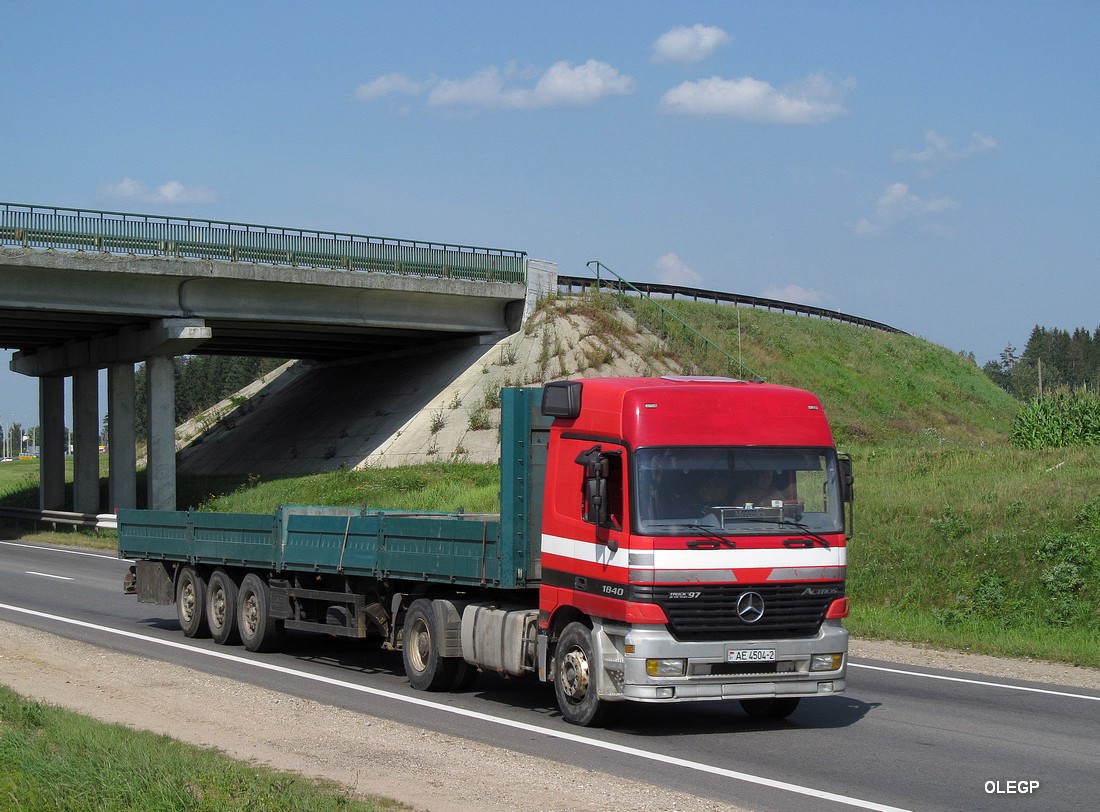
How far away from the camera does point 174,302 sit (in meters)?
37.0

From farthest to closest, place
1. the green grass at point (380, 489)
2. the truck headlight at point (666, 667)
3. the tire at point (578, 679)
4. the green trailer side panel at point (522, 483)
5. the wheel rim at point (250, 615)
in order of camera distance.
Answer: the green grass at point (380, 489) < the wheel rim at point (250, 615) < the green trailer side panel at point (522, 483) < the tire at point (578, 679) < the truck headlight at point (666, 667)

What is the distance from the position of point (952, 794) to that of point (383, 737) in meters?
4.36

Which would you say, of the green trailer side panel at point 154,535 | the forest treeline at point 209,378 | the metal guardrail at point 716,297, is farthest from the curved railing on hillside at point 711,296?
the forest treeline at point 209,378

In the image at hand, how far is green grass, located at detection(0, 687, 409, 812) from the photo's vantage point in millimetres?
7445

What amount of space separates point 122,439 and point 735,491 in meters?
34.0

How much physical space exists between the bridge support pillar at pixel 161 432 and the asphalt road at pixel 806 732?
23.1 m

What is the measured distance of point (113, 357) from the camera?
40750 millimetres

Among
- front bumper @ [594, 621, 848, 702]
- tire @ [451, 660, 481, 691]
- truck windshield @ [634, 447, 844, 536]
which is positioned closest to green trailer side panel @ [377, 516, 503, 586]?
tire @ [451, 660, 481, 691]

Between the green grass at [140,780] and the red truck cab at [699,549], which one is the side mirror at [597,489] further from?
the green grass at [140,780]

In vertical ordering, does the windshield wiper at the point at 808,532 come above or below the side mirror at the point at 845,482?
below

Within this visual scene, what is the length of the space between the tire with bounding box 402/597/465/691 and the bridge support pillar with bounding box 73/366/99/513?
1298 inches

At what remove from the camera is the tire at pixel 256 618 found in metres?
15.7

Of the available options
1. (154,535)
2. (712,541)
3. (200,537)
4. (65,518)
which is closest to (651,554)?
(712,541)

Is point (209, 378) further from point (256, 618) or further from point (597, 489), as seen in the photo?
point (597, 489)
